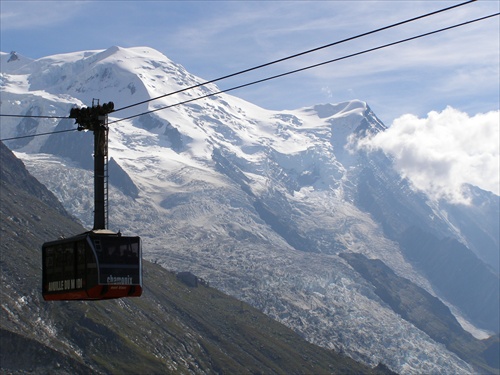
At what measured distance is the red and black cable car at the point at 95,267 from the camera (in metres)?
58.5

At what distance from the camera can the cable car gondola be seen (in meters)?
56.2

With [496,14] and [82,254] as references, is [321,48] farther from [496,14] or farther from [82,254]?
[82,254]

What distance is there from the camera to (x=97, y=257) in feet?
191

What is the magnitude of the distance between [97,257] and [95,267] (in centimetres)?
63

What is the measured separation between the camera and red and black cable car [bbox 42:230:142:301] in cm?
5850

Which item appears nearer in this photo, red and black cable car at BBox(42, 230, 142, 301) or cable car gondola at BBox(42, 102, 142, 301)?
cable car gondola at BBox(42, 102, 142, 301)

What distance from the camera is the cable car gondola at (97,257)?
184 feet

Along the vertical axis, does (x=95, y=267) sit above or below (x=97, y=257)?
below

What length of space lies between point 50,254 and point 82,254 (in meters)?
4.65

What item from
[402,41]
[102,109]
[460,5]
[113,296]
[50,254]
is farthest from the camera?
[50,254]

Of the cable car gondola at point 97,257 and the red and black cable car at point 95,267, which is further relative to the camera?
the red and black cable car at point 95,267

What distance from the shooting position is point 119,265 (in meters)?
59.8

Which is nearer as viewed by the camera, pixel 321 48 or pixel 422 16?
pixel 422 16

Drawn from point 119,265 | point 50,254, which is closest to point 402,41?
point 119,265
